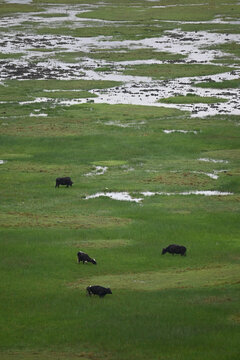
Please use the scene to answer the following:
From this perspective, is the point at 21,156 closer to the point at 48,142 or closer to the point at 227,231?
the point at 48,142

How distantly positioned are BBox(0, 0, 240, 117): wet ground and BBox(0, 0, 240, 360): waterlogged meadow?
46 centimetres

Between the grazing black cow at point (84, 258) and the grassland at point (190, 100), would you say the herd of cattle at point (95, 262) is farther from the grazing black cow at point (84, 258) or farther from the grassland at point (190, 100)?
the grassland at point (190, 100)

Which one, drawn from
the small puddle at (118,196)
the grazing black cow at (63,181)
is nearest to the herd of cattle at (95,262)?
the small puddle at (118,196)

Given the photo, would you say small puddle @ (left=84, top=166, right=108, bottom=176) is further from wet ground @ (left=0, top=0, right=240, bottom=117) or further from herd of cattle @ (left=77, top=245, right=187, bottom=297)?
wet ground @ (left=0, top=0, right=240, bottom=117)

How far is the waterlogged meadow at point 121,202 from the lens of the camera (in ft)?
74.9

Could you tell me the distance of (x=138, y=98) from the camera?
83.8 m

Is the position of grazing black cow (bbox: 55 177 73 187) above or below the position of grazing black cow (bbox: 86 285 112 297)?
below

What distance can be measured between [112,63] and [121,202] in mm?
68634

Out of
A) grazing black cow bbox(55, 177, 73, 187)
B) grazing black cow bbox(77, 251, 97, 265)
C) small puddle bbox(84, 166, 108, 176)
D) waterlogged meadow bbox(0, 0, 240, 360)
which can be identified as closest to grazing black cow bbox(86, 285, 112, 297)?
waterlogged meadow bbox(0, 0, 240, 360)

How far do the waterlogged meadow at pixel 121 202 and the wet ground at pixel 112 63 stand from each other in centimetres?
46

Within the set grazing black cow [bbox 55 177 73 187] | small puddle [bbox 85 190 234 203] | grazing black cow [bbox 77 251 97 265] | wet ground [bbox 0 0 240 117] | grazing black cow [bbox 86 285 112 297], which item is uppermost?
grazing black cow [bbox 86 285 112 297]

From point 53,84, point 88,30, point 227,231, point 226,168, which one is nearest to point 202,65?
point 53,84

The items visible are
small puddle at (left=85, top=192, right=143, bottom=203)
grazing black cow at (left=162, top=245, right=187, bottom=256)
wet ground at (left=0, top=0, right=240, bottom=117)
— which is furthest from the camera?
wet ground at (left=0, top=0, right=240, bottom=117)

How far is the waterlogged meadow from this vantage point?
74.9ft
